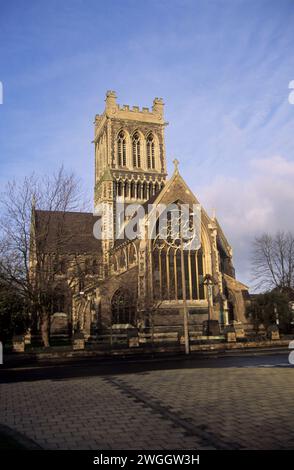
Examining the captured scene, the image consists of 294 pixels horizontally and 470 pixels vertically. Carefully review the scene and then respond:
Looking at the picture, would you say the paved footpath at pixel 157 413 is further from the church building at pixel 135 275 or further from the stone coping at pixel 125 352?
the church building at pixel 135 275

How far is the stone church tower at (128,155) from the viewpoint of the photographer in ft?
184

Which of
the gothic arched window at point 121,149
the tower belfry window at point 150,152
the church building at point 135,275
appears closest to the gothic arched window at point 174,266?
the church building at point 135,275

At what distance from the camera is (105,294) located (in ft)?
132

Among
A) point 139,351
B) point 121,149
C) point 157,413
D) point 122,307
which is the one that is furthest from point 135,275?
point 157,413

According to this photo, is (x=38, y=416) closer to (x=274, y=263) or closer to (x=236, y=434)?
(x=236, y=434)

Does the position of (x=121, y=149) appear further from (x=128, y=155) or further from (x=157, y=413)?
(x=157, y=413)

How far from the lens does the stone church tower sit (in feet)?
184

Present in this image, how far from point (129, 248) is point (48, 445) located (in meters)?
38.1

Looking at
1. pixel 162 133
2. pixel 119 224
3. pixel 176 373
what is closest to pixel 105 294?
pixel 119 224

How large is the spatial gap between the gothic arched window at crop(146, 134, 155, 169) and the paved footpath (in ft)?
166

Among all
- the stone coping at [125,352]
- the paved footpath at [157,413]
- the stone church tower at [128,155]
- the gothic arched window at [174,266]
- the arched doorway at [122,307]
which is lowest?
the stone coping at [125,352]

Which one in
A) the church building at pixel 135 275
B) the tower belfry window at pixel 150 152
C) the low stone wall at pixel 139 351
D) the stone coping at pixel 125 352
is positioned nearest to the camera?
the stone coping at pixel 125 352

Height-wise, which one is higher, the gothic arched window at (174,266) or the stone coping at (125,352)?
the gothic arched window at (174,266)

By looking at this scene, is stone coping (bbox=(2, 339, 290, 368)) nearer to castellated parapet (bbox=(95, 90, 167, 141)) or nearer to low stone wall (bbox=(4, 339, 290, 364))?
low stone wall (bbox=(4, 339, 290, 364))
